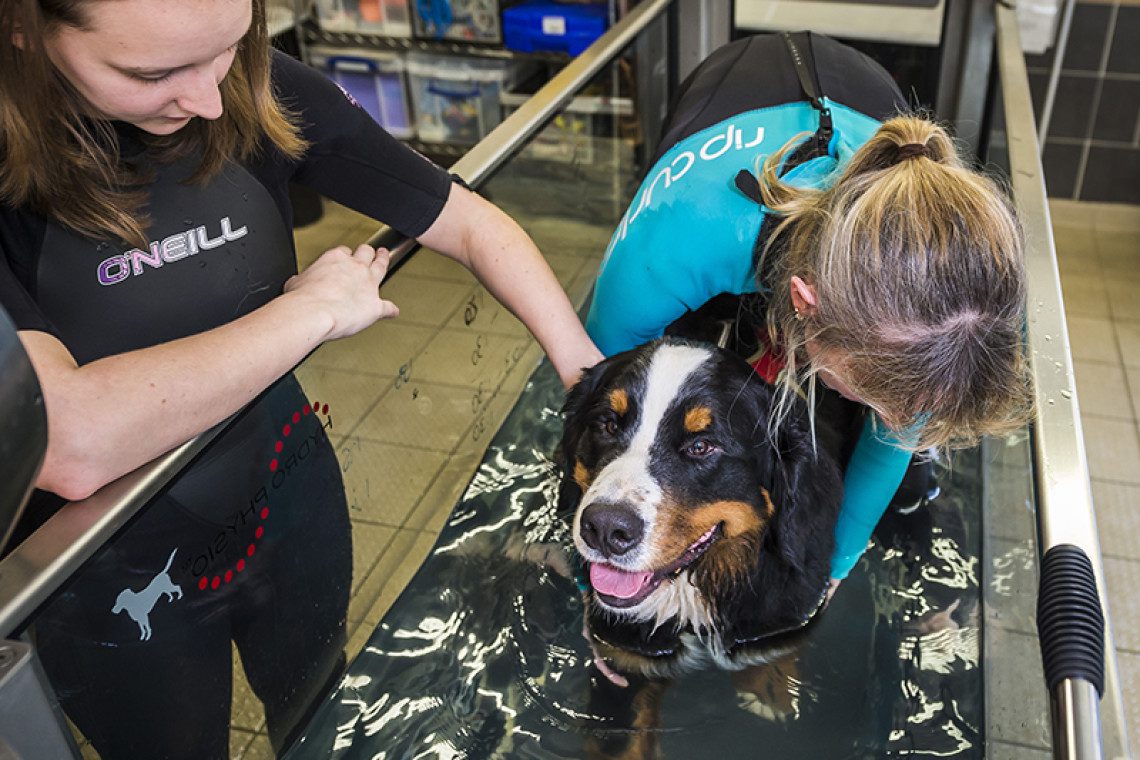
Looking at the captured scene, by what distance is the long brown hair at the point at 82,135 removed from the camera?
991 mm

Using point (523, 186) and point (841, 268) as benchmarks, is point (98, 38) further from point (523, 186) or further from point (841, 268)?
point (523, 186)

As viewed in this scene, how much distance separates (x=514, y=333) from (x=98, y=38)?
125 centimetres

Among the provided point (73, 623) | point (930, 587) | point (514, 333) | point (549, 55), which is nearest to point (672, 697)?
point (930, 587)

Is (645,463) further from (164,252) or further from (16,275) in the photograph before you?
(16,275)

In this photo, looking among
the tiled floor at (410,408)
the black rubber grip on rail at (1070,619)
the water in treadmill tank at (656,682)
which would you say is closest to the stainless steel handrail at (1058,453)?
the black rubber grip on rail at (1070,619)

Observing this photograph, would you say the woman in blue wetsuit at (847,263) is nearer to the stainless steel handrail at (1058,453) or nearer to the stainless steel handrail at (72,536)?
the stainless steel handrail at (1058,453)

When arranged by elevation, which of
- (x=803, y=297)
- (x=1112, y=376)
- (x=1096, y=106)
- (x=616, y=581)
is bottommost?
(x=1112, y=376)

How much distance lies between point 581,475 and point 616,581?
17 centimetres

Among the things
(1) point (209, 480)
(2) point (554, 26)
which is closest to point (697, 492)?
(1) point (209, 480)

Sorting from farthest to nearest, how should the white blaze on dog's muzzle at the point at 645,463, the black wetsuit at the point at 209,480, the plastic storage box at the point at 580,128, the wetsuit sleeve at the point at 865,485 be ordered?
1. the plastic storage box at the point at 580,128
2. the wetsuit sleeve at the point at 865,485
3. the white blaze on dog's muzzle at the point at 645,463
4. the black wetsuit at the point at 209,480

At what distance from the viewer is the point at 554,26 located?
12.2 feet

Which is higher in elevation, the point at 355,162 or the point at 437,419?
the point at 355,162

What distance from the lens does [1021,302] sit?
1.27 metres

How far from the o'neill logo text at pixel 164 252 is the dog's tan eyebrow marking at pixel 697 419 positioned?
2.16 ft
